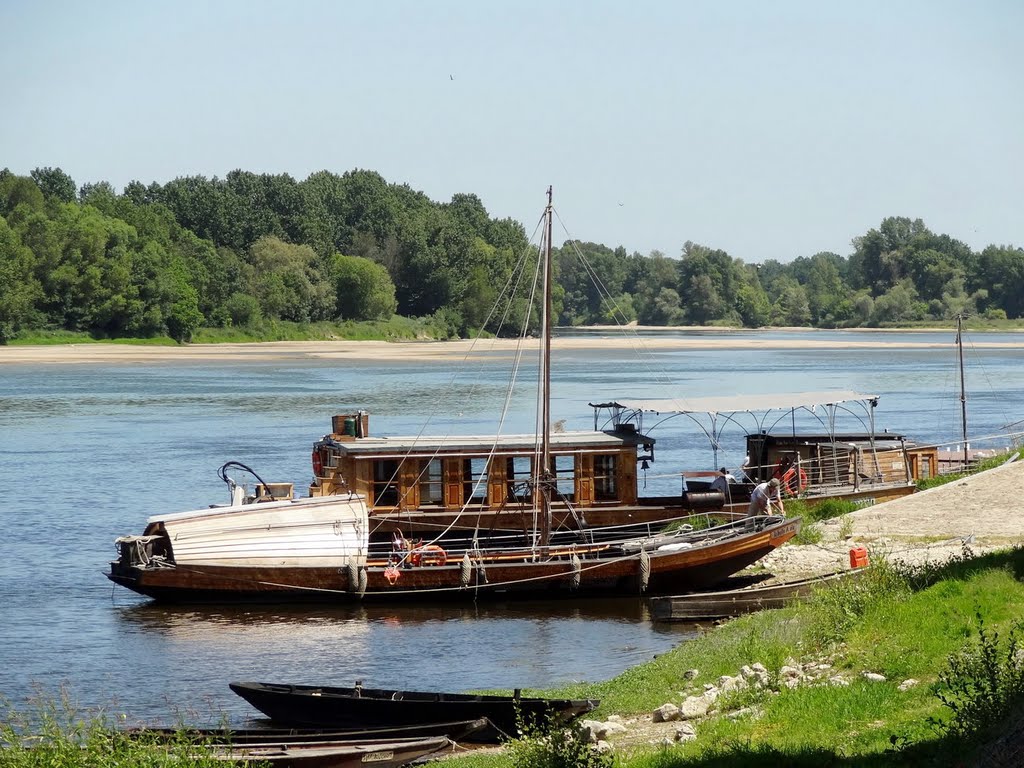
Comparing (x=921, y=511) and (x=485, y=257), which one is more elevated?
(x=485, y=257)

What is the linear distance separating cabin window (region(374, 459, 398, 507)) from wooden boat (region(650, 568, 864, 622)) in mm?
7640

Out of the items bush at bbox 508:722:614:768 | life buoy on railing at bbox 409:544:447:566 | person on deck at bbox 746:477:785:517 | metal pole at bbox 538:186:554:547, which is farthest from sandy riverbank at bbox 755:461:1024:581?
bush at bbox 508:722:614:768

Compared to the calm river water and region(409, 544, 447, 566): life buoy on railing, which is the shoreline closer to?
the calm river water

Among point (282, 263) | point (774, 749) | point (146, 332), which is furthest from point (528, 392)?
point (774, 749)

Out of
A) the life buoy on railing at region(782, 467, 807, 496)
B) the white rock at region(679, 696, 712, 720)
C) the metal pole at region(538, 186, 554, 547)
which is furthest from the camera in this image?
the life buoy on railing at region(782, 467, 807, 496)

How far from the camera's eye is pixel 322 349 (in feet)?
457

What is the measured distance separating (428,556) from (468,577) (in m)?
1.18

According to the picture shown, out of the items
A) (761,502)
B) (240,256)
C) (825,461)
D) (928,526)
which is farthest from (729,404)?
(240,256)

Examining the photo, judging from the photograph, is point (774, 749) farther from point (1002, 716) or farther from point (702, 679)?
point (702, 679)

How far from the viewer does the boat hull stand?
28.4 meters

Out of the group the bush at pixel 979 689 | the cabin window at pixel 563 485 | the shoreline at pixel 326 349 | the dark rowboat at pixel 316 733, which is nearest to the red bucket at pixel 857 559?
the cabin window at pixel 563 485

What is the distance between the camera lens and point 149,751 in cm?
1440

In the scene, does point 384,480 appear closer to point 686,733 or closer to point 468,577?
point 468,577

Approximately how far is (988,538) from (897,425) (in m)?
38.7
